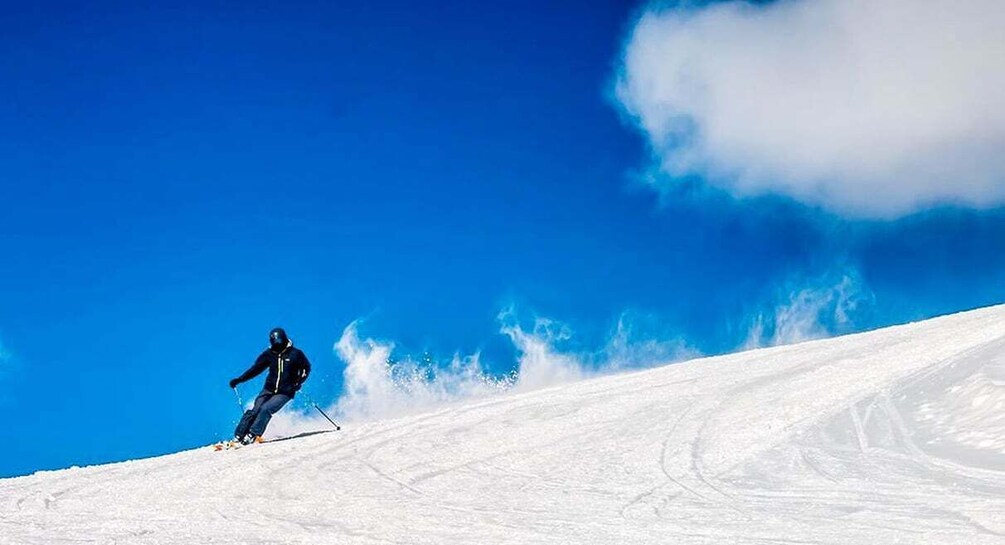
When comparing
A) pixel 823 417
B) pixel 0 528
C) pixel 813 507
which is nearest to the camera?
pixel 813 507

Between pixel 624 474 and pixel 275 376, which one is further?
pixel 275 376

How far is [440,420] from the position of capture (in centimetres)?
2078

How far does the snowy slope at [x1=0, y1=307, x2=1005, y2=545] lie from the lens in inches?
438

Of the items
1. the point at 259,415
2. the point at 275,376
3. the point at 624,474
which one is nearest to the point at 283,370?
the point at 275,376

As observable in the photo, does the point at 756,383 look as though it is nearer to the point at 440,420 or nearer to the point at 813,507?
the point at 440,420

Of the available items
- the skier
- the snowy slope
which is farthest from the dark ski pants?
the snowy slope

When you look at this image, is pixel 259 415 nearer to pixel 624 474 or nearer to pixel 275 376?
pixel 275 376

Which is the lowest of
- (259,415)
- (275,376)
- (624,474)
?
(624,474)

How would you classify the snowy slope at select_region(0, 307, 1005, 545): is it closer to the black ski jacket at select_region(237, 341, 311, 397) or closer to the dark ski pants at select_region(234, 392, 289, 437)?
the dark ski pants at select_region(234, 392, 289, 437)

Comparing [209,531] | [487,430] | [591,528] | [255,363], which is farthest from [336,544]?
[255,363]

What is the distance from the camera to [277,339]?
73.2ft

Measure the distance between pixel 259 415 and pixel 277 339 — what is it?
199 cm

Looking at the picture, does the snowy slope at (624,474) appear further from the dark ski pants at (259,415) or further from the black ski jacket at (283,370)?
the black ski jacket at (283,370)

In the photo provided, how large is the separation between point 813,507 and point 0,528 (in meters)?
10.9
